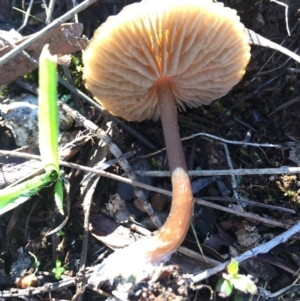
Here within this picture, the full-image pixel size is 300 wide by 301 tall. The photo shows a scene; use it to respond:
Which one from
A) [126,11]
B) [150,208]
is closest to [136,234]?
[150,208]

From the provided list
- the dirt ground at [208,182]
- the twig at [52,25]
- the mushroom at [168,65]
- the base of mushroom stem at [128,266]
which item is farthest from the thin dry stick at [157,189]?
the twig at [52,25]

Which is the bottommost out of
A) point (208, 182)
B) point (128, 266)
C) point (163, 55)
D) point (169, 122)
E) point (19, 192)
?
point (128, 266)

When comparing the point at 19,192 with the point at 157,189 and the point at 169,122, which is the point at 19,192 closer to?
the point at 157,189

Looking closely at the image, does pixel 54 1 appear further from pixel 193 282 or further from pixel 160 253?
pixel 193 282

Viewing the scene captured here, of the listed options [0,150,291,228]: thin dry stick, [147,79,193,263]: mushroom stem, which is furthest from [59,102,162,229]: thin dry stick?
[147,79,193,263]: mushroom stem

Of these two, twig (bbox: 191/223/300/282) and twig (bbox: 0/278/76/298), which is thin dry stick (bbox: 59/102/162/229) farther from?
twig (bbox: 0/278/76/298)

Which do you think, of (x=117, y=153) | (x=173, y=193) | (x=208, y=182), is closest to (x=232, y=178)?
(x=208, y=182)
